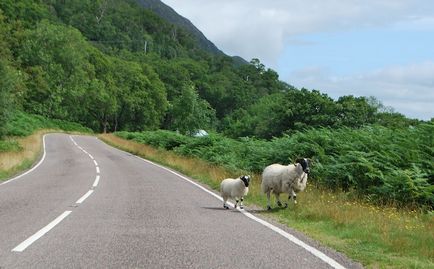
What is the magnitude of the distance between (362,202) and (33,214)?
321 inches

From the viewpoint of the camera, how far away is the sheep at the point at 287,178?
11805 mm

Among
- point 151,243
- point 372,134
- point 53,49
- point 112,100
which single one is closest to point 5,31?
point 53,49

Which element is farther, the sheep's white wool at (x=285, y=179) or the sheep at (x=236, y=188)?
the sheep at (x=236, y=188)

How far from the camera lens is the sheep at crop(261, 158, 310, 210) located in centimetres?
1180

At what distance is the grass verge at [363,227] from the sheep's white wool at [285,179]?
0.46 metres

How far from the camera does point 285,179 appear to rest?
12000 mm

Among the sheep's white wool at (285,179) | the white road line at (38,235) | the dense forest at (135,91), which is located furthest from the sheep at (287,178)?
the white road line at (38,235)

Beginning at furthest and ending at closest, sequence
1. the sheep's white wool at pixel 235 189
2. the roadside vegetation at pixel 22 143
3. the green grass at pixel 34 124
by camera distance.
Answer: the green grass at pixel 34 124 < the roadside vegetation at pixel 22 143 < the sheep's white wool at pixel 235 189

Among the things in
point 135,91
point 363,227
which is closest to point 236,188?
point 363,227

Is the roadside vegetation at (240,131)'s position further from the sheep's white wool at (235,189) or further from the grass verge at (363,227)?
the sheep's white wool at (235,189)

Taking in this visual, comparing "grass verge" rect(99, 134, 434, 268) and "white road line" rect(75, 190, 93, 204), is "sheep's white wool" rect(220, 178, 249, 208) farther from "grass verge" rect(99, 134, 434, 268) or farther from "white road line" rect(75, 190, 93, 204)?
"white road line" rect(75, 190, 93, 204)

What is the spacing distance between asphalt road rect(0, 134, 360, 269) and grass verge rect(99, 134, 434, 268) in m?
0.61

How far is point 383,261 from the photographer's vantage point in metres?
7.01

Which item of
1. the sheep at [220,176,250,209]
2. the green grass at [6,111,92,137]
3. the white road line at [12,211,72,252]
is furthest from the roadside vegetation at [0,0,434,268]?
the white road line at [12,211,72,252]
